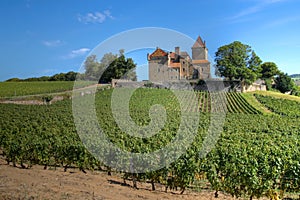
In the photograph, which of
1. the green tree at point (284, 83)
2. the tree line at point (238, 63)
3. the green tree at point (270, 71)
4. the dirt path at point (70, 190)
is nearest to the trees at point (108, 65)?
the dirt path at point (70, 190)

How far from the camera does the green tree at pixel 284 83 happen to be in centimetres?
8862

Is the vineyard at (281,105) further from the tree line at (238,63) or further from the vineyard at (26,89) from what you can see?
the vineyard at (26,89)

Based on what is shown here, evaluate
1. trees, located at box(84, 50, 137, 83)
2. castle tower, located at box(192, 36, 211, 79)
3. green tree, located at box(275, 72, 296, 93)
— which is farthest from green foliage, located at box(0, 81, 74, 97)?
green tree, located at box(275, 72, 296, 93)

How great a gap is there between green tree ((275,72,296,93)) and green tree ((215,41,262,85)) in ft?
74.2

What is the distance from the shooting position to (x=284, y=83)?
88.7 meters

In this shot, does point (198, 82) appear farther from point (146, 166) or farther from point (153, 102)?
point (146, 166)

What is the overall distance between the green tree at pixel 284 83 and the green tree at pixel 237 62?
74.2 ft

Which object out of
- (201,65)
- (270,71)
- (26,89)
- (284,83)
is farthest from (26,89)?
(284,83)

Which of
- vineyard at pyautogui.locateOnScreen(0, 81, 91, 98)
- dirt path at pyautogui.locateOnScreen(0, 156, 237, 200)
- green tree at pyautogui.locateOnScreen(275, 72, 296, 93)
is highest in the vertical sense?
green tree at pyautogui.locateOnScreen(275, 72, 296, 93)

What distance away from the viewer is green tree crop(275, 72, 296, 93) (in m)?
88.6

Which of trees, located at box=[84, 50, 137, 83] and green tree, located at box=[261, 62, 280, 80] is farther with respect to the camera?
green tree, located at box=[261, 62, 280, 80]

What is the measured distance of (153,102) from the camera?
4441cm

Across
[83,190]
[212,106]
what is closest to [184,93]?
[212,106]

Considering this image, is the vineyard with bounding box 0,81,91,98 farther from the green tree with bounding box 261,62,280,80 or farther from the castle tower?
the green tree with bounding box 261,62,280,80
